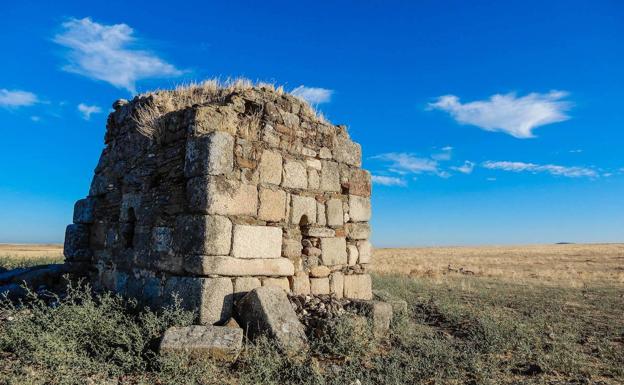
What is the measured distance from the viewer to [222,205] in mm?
5270

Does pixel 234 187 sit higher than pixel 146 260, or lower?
higher

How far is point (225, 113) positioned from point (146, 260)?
2.34m

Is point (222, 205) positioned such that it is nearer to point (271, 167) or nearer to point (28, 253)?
point (271, 167)

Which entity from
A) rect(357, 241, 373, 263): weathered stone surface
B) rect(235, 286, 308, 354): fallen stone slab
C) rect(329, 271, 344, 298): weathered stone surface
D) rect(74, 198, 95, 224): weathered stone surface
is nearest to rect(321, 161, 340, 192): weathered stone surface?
rect(357, 241, 373, 263): weathered stone surface

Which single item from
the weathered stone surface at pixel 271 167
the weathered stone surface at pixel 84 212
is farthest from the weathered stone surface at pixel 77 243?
the weathered stone surface at pixel 271 167

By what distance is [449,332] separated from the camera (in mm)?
6418

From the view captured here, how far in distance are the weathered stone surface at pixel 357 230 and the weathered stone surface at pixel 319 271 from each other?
827 mm

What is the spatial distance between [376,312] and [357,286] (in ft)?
4.91

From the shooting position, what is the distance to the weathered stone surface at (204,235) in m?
5.08

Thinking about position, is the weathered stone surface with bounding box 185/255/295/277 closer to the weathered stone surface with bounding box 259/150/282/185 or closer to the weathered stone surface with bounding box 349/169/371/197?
the weathered stone surface with bounding box 259/150/282/185

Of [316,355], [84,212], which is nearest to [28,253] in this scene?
[84,212]

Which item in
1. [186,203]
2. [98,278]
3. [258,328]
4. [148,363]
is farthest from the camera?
[98,278]

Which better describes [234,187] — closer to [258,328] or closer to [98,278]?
[258,328]

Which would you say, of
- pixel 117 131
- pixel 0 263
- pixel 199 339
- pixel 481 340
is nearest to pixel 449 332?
pixel 481 340
